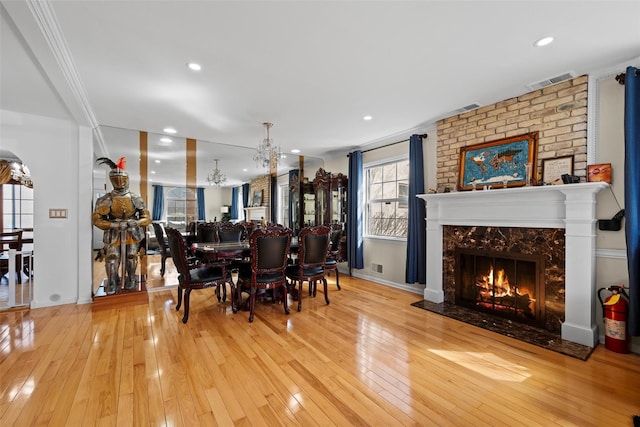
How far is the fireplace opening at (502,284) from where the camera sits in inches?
113

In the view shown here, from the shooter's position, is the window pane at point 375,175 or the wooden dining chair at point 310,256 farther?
the window pane at point 375,175

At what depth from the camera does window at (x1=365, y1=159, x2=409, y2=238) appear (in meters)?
4.57

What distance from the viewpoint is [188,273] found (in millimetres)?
3041

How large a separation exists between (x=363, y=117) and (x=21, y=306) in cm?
498

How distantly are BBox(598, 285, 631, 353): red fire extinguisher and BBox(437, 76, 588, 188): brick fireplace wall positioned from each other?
110cm

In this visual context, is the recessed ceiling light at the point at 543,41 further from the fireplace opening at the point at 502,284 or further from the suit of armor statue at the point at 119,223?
the suit of armor statue at the point at 119,223

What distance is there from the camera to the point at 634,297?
220cm

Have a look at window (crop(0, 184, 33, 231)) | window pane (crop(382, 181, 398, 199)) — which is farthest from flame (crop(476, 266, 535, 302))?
window (crop(0, 184, 33, 231))

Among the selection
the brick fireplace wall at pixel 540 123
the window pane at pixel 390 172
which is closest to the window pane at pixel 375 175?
the window pane at pixel 390 172

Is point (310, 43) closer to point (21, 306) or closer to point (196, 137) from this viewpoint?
point (196, 137)

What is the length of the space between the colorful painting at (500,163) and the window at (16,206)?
8.43 m

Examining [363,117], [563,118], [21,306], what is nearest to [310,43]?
[363,117]

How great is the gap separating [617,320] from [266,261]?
3.26 metres

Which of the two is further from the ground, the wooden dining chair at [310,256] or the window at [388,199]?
the window at [388,199]
